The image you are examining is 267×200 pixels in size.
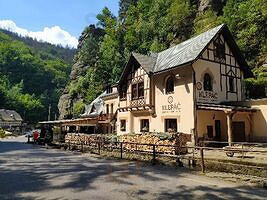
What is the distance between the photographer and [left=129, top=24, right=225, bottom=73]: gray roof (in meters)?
21.2

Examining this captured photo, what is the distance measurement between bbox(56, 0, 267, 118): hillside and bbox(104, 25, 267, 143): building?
5.60 meters

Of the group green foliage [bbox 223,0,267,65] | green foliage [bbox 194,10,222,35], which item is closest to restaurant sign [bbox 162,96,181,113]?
green foliage [bbox 223,0,267,65]

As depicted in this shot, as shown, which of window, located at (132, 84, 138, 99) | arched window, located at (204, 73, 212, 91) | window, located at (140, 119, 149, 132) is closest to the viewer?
arched window, located at (204, 73, 212, 91)

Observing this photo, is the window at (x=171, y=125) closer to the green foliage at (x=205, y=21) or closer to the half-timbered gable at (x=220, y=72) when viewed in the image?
the half-timbered gable at (x=220, y=72)

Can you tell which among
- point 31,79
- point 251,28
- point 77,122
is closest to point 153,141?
point 77,122

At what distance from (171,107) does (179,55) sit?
459 cm

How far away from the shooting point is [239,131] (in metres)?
22.4

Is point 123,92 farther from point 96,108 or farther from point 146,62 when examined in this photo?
point 96,108

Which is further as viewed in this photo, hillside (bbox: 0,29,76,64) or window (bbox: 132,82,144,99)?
hillside (bbox: 0,29,76,64)

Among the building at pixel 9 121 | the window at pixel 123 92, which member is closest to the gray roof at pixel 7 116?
the building at pixel 9 121

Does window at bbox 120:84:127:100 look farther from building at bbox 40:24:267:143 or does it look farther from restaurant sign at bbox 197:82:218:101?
restaurant sign at bbox 197:82:218:101

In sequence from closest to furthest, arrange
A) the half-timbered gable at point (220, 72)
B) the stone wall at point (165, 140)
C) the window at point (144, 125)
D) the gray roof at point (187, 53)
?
the stone wall at point (165, 140) → the gray roof at point (187, 53) → the half-timbered gable at point (220, 72) → the window at point (144, 125)

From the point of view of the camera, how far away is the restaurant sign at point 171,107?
870 inches

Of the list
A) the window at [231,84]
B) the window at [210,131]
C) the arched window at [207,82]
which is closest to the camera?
the window at [210,131]
